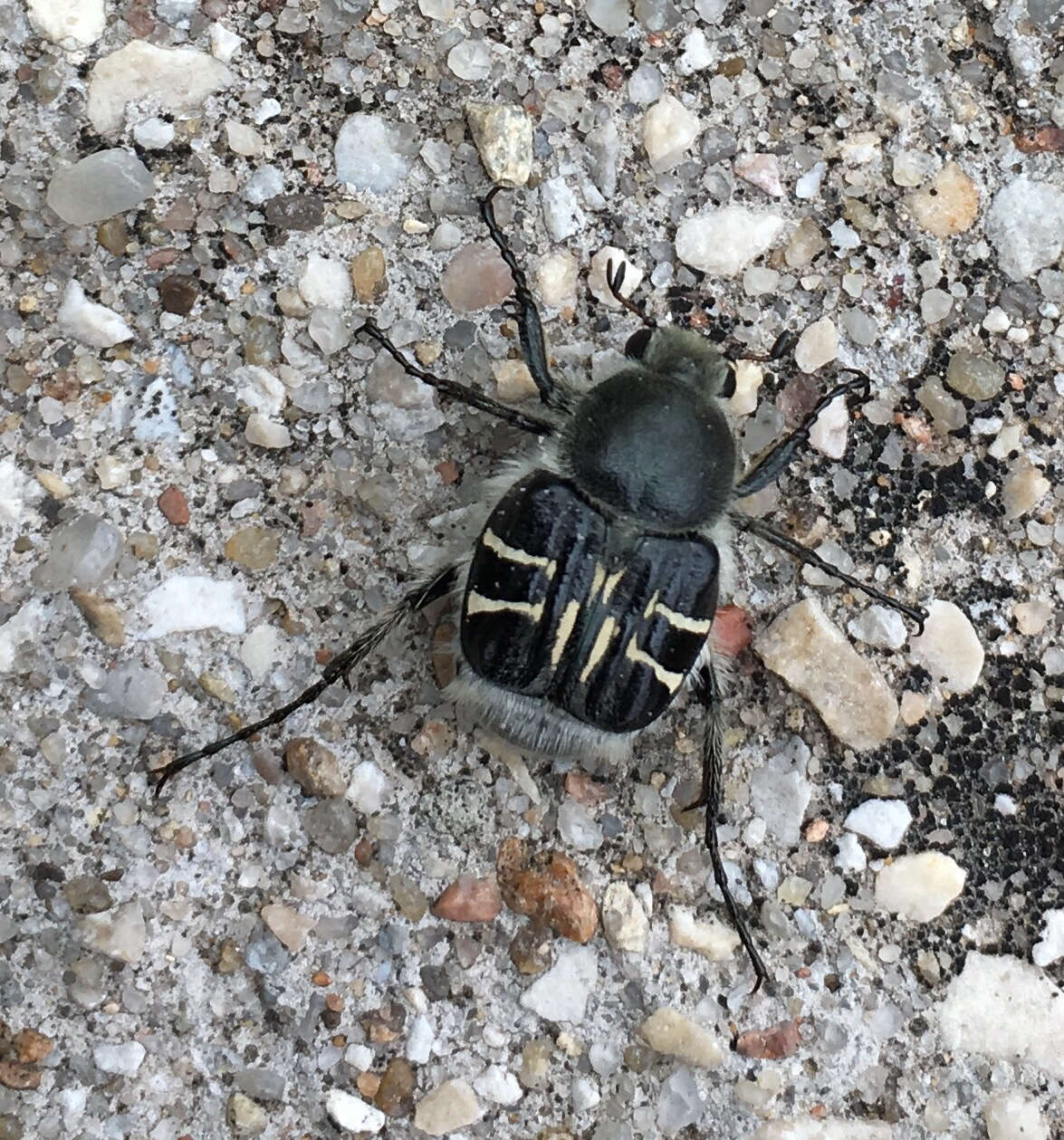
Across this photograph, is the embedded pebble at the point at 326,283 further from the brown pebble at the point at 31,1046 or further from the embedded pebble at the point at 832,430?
the brown pebble at the point at 31,1046

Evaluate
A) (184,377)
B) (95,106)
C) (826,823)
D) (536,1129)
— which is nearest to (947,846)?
(826,823)

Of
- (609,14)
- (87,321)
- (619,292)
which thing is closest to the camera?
(87,321)

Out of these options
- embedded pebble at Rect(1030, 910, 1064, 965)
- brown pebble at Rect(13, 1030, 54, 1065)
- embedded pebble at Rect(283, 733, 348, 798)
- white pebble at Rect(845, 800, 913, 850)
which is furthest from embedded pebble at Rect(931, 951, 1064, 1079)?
brown pebble at Rect(13, 1030, 54, 1065)

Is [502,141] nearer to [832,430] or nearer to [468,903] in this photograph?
[832,430]

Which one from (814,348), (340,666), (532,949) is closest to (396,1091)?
(532,949)

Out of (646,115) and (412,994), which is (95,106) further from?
(412,994)
